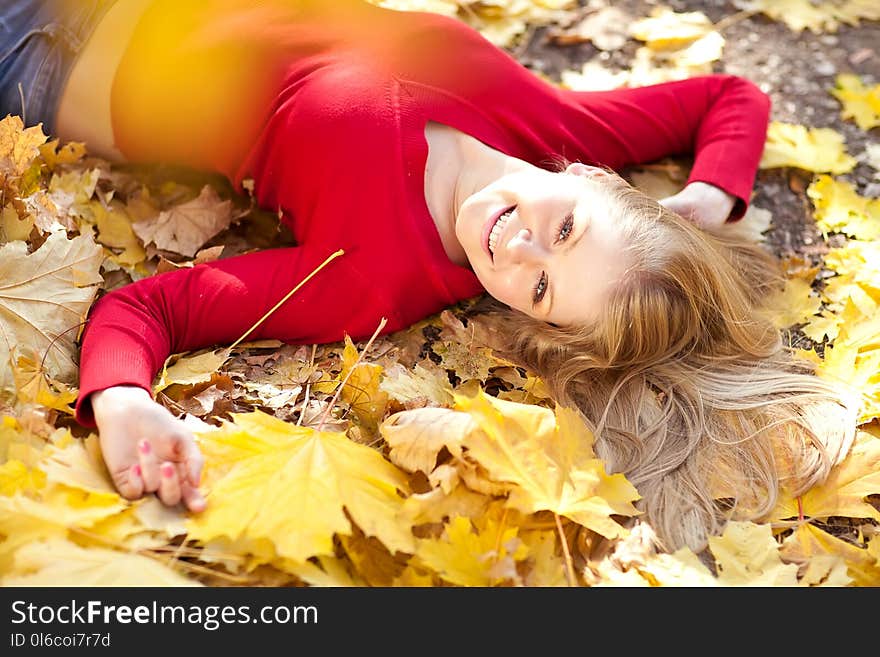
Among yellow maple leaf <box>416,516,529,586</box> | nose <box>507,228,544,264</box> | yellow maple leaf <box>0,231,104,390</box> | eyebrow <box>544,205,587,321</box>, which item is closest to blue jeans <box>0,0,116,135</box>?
yellow maple leaf <box>0,231,104,390</box>

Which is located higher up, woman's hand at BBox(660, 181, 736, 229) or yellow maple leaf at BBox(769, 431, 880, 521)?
woman's hand at BBox(660, 181, 736, 229)

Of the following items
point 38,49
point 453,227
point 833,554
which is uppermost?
point 38,49

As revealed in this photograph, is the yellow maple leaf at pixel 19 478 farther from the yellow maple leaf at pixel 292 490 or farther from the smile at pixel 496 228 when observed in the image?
the smile at pixel 496 228

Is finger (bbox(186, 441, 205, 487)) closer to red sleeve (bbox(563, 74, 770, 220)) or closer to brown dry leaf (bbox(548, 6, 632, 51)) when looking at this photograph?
red sleeve (bbox(563, 74, 770, 220))

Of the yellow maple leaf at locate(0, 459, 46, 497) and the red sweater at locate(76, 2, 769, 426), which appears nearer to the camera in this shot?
the yellow maple leaf at locate(0, 459, 46, 497)

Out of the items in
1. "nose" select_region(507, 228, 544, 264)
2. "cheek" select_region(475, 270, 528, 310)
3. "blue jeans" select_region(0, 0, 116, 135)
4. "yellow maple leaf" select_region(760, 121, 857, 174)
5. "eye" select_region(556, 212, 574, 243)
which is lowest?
"cheek" select_region(475, 270, 528, 310)

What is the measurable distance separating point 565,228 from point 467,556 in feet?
3.08

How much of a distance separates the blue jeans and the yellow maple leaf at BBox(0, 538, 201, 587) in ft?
5.23

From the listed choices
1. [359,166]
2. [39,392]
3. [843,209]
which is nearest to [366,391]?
[359,166]

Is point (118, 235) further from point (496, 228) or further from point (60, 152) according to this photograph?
point (496, 228)

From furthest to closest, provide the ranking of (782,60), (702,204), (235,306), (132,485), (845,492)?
(782,60), (702,204), (235,306), (845,492), (132,485)

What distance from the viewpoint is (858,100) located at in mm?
3246

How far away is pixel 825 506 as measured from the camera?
215cm

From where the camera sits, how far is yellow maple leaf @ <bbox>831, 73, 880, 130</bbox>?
3205 millimetres
